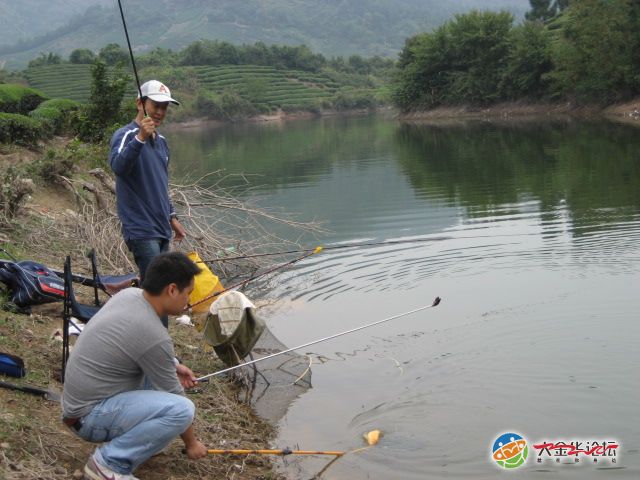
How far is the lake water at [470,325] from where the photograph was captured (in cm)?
567

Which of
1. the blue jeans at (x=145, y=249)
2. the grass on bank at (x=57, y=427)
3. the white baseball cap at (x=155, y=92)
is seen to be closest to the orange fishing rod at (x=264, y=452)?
the grass on bank at (x=57, y=427)

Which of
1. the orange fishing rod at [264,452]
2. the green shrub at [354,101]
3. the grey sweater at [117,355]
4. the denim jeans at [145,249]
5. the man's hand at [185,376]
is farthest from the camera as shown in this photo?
the green shrub at [354,101]

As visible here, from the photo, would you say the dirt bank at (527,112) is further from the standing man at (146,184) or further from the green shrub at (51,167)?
the standing man at (146,184)

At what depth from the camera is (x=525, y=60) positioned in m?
50.8

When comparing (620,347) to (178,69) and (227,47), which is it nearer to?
(178,69)

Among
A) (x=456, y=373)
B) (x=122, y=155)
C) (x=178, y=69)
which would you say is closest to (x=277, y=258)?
(x=456, y=373)

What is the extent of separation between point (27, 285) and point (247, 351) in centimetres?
181

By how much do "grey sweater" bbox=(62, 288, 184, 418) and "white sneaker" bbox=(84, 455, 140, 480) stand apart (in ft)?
0.81

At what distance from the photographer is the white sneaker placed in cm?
400

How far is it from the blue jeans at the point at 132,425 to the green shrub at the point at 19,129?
471 inches

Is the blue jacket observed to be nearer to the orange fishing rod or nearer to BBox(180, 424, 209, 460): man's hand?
the orange fishing rod
